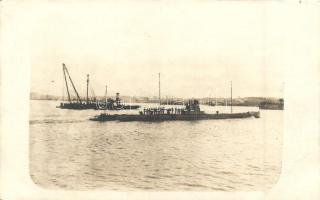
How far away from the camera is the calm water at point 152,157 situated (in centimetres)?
121

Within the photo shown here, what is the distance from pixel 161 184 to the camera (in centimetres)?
121

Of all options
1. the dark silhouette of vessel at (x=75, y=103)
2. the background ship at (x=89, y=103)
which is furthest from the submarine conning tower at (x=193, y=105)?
the dark silhouette of vessel at (x=75, y=103)

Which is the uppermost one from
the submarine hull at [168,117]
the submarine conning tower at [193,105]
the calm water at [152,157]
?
the submarine conning tower at [193,105]

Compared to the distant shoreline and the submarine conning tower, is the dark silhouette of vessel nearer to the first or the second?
the distant shoreline

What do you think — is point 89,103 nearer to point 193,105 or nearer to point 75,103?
point 75,103

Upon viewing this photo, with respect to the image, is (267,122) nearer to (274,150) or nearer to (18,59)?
(274,150)

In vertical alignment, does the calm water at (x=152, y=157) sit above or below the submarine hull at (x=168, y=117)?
below

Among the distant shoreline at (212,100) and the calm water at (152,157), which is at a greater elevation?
the distant shoreline at (212,100)

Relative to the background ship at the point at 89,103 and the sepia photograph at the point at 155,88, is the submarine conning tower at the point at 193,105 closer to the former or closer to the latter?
the sepia photograph at the point at 155,88

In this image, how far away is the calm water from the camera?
121 cm

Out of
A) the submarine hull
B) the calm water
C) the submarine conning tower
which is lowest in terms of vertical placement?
the calm water

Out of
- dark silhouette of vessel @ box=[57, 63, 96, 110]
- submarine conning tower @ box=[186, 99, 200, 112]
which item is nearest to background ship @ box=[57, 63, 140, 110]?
dark silhouette of vessel @ box=[57, 63, 96, 110]

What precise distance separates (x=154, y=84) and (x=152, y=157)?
19cm

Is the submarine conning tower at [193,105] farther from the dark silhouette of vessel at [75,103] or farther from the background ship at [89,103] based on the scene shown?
the dark silhouette of vessel at [75,103]
